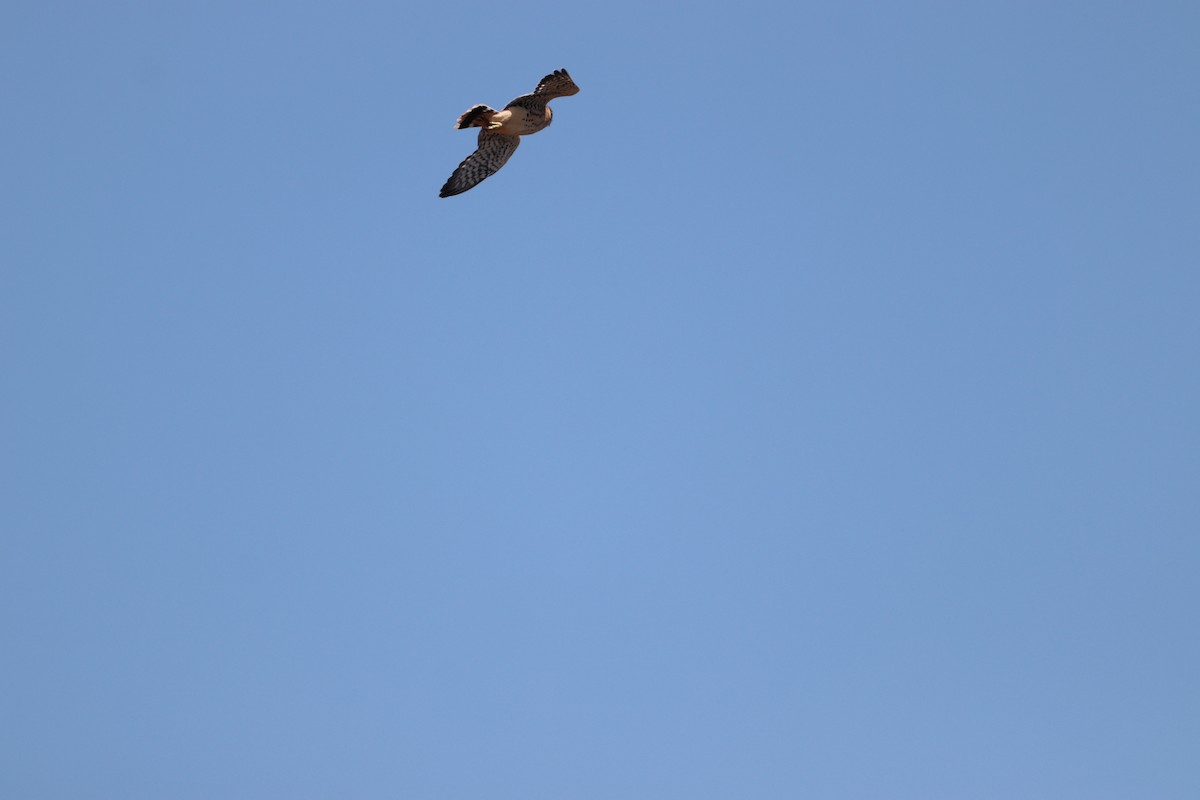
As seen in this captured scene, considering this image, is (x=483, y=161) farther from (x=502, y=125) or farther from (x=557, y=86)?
(x=557, y=86)

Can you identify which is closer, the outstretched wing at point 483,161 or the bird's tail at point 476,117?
the bird's tail at point 476,117

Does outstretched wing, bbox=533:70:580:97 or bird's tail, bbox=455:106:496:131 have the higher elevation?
outstretched wing, bbox=533:70:580:97

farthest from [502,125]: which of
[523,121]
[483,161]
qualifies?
[483,161]

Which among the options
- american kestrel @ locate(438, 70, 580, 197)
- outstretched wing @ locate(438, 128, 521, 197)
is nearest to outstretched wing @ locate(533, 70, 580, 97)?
american kestrel @ locate(438, 70, 580, 197)

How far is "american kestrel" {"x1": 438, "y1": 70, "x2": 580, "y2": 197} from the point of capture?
2714 centimetres

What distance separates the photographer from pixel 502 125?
1093 inches

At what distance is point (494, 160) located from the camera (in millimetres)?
28781

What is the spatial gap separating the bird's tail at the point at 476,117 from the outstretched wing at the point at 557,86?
1.07 m

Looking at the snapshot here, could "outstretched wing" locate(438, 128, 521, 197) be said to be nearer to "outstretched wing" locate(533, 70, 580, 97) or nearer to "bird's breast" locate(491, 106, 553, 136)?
"bird's breast" locate(491, 106, 553, 136)

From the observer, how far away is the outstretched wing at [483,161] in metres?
28.4

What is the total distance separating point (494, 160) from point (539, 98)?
1.81 metres

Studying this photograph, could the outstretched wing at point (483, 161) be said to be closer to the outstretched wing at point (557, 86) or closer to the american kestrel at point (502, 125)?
the american kestrel at point (502, 125)

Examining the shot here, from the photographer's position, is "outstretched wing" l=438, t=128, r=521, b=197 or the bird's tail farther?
"outstretched wing" l=438, t=128, r=521, b=197

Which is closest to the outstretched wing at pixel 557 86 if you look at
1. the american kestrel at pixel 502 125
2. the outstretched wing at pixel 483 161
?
the american kestrel at pixel 502 125
